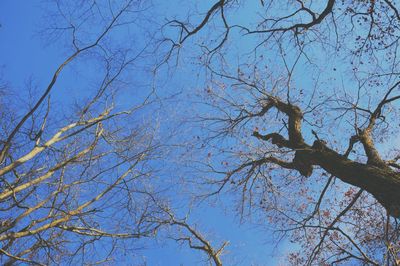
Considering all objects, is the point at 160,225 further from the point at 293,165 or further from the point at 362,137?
the point at 362,137

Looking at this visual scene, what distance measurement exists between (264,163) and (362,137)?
1880 mm

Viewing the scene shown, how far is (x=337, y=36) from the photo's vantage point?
690 centimetres

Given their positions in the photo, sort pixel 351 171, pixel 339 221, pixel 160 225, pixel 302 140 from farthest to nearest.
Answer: pixel 160 225
pixel 339 221
pixel 302 140
pixel 351 171

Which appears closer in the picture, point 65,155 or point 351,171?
point 351,171

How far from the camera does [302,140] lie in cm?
663

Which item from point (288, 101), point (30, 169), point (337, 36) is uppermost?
point (337, 36)

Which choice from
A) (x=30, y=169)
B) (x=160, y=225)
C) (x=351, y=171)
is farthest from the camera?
(x=160, y=225)

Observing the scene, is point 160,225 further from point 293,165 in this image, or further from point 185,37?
point 185,37

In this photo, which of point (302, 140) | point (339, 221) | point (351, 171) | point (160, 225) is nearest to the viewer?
point (351, 171)

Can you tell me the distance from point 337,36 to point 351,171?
2.85 metres

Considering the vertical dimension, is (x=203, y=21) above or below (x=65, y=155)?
above

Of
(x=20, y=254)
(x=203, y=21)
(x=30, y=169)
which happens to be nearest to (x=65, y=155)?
(x=30, y=169)

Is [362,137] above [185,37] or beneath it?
beneath

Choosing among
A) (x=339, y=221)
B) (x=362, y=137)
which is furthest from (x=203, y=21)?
(x=339, y=221)
